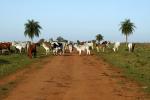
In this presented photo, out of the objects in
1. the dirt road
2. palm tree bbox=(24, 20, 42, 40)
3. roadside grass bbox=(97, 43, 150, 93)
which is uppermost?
palm tree bbox=(24, 20, 42, 40)

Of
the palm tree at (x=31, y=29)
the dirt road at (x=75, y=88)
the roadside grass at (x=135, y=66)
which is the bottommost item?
the dirt road at (x=75, y=88)

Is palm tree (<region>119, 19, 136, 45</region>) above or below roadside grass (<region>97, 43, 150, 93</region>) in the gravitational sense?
above

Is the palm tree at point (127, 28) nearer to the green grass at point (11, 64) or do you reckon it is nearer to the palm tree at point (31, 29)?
the palm tree at point (31, 29)

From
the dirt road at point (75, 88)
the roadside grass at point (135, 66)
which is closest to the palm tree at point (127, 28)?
the roadside grass at point (135, 66)

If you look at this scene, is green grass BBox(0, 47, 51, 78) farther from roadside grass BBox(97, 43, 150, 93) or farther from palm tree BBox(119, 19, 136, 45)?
palm tree BBox(119, 19, 136, 45)

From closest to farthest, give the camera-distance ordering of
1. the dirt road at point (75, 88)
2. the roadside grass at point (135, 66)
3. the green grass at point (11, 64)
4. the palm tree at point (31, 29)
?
the dirt road at point (75, 88), the roadside grass at point (135, 66), the green grass at point (11, 64), the palm tree at point (31, 29)

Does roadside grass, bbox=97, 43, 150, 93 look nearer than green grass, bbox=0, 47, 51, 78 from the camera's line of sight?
Yes

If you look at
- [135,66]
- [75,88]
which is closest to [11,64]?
[135,66]

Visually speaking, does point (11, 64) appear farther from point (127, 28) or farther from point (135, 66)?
point (127, 28)

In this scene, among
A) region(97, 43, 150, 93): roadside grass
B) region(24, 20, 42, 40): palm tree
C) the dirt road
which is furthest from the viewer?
region(24, 20, 42, 40): palm tree

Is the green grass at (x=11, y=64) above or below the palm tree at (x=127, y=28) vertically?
below

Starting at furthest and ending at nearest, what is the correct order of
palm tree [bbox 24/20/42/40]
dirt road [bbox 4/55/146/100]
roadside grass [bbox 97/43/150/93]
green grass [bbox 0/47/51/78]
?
palm tree [bbox 24/20/42/40] < green grass [bbox 0/47/51/78] < roadside grass [bbox 97/43/150/93] < dirt road [bbox 4/55/146/100]

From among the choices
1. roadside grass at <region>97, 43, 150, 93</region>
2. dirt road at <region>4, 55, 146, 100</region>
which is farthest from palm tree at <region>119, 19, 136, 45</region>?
dirt road at <region>4, 55, 146, 100</region>

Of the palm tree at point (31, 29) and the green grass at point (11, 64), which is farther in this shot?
the palm tree at point (31, 29)
